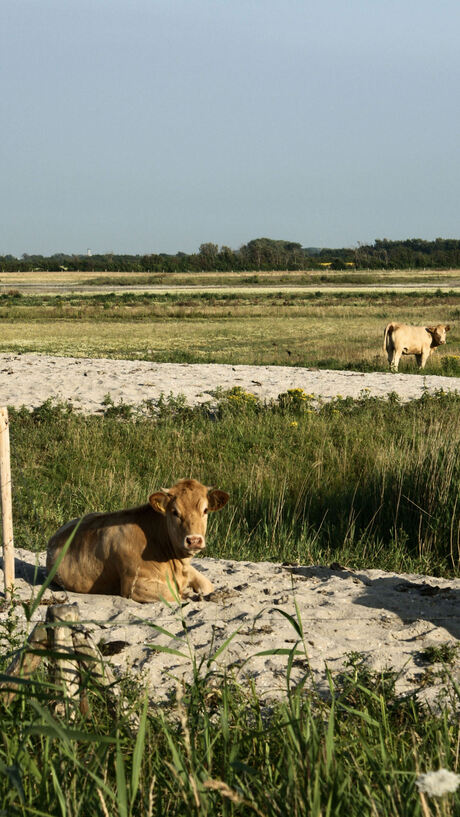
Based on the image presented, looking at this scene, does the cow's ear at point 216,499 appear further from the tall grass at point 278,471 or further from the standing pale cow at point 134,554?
the tall grass at point 278,471

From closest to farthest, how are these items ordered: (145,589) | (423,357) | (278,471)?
(145,589) < (278,471) < (423,357)

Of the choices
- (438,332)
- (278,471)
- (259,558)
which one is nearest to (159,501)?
(259,558)

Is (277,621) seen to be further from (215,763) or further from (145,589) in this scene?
(215,763)

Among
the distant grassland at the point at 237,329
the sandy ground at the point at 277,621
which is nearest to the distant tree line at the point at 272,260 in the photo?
the distant grassland at the point at 237,329

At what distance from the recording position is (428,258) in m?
Result: 146

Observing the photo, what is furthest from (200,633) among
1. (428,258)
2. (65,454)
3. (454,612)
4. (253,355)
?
(428,258)

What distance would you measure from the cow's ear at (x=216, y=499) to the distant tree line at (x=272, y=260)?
460ft

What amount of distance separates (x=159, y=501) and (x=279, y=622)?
1152 millimetres

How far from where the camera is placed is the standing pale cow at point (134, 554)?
619cm

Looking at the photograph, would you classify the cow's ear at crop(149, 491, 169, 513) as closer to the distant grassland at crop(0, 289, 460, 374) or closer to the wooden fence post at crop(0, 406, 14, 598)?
the wooden fence post at crop(0, 406, 14, 598)

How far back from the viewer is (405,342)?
77.7 ft

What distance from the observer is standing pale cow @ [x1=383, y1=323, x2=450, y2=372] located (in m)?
23.5

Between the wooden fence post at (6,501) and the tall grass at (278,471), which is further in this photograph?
the tall grass at (278,471)

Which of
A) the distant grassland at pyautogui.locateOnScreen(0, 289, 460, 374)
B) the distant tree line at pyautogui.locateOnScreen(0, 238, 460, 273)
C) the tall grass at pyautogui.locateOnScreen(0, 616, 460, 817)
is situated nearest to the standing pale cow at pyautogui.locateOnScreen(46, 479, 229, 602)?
the tall grass at pyautogui.locateOnScreen(0, 616, 460, 817)
